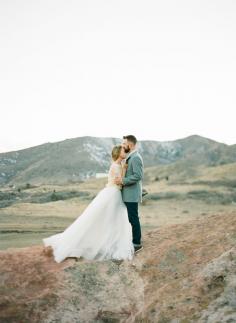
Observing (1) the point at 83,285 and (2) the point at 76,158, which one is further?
(2) the point at 76,158

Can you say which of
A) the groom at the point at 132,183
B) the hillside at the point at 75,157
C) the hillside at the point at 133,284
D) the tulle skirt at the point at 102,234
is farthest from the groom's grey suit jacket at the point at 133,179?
the hillside at the point at 75,157

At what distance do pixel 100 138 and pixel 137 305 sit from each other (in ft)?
547

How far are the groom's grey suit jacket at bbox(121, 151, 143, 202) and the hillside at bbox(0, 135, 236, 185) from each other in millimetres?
121155

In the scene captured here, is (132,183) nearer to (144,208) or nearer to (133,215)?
(133,215)

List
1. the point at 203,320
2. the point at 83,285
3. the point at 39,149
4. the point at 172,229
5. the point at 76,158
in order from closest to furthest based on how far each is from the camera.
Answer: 1. the point at 203,320
2. the point at 83,285
3. the point at 172,229
4. the point at 76,158
5. the point at 39,149

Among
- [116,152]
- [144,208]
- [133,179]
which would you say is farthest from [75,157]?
[133,179]

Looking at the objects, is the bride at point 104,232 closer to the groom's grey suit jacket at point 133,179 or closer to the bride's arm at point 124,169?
the bride's arm at point 124,169

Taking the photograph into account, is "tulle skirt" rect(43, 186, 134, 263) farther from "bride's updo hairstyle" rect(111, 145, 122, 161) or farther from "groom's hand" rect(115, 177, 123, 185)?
"bride's updo hairstyle" rect(111, 145, 122, 161)

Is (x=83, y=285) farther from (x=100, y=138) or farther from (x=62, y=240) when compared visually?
(x=100, y=138)

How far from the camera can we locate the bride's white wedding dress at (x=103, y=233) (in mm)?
8492

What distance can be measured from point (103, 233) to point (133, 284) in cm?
118

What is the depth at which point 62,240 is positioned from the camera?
8734mm

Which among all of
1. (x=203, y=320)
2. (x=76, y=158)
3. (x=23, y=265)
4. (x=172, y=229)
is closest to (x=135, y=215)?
(x=172, y=229)

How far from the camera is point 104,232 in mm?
8641
